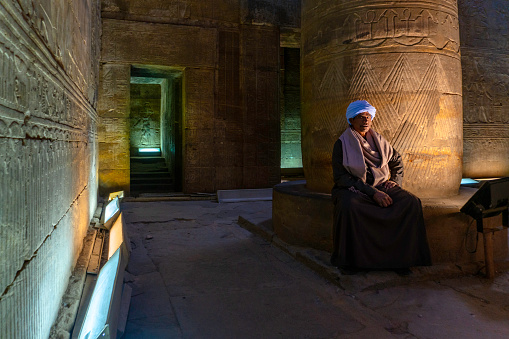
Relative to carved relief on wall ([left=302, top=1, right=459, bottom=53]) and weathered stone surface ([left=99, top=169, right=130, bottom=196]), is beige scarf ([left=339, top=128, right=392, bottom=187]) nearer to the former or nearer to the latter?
carved relief on wall ([left=302, top=1, right=459, bottom=53])

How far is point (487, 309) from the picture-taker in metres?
2.63

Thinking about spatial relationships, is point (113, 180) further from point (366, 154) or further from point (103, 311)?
point (103, 311)

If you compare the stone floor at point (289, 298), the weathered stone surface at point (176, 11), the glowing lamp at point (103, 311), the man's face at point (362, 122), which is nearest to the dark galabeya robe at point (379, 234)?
the stone floor at point (289, 298)

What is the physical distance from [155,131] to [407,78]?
38.3 ft

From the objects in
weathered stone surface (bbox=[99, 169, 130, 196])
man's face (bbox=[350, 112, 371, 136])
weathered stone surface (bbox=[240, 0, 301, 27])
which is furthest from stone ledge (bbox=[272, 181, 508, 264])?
weathered stone surface (bbox=[240, 0, 301, 27])

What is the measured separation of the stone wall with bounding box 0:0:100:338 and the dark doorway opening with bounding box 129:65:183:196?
20.0ft

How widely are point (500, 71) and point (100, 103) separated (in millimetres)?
8697

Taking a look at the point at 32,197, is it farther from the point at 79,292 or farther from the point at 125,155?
the point at 125,155

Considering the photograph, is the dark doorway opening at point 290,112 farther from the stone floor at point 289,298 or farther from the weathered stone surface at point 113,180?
the stone floor at point 289,298

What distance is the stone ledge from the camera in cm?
342

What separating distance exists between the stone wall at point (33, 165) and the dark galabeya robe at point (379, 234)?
2122 millimetres

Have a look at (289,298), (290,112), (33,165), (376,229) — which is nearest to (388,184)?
(376,229)

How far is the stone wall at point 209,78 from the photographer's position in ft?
26.1

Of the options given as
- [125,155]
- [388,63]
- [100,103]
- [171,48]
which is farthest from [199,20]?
[388,63]
